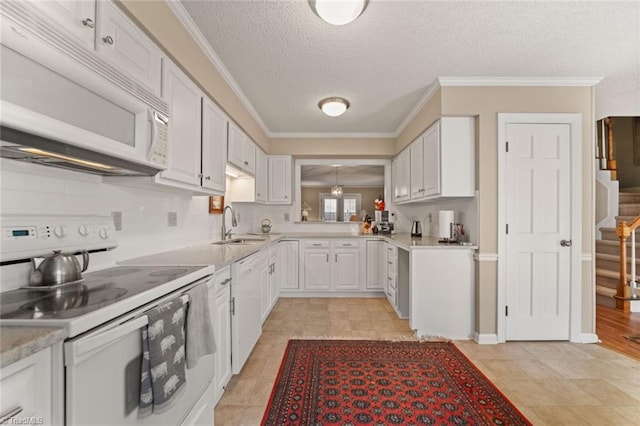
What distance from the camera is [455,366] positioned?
89.4 inches

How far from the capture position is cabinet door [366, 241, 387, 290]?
4227 millimetres

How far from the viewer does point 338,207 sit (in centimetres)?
506

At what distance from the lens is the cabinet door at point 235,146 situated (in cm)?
280

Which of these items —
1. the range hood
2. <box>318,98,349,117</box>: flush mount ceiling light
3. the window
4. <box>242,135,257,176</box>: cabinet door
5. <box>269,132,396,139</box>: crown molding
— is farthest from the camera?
the window

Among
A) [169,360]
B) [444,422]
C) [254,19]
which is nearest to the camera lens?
[169,360]

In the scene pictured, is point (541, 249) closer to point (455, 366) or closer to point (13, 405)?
point (455, 366)

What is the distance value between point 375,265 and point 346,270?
0.44 metres

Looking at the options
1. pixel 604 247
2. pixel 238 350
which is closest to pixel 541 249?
pixel 604 247

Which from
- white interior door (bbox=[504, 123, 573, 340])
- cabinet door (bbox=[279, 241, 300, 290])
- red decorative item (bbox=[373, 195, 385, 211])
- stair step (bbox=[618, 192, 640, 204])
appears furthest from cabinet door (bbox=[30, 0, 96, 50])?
stair step (bbox=[618, 192, 640, 204])

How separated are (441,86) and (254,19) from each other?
6.01ft

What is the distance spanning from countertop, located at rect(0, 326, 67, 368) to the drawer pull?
0.38 feet

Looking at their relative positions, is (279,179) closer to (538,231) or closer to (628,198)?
(538,231)

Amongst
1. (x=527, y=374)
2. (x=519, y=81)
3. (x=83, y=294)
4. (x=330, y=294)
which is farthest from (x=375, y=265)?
(x=83, y=294)

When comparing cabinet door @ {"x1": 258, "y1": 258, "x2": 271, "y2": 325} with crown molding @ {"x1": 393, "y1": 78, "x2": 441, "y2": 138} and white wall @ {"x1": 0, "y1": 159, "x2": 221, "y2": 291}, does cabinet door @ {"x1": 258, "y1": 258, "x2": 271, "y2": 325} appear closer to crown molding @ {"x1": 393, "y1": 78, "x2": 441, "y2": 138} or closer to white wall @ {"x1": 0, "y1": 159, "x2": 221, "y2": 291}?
white wall @ {"x1": 0, "y1": 159, "x2": 221, "y2": 291}
